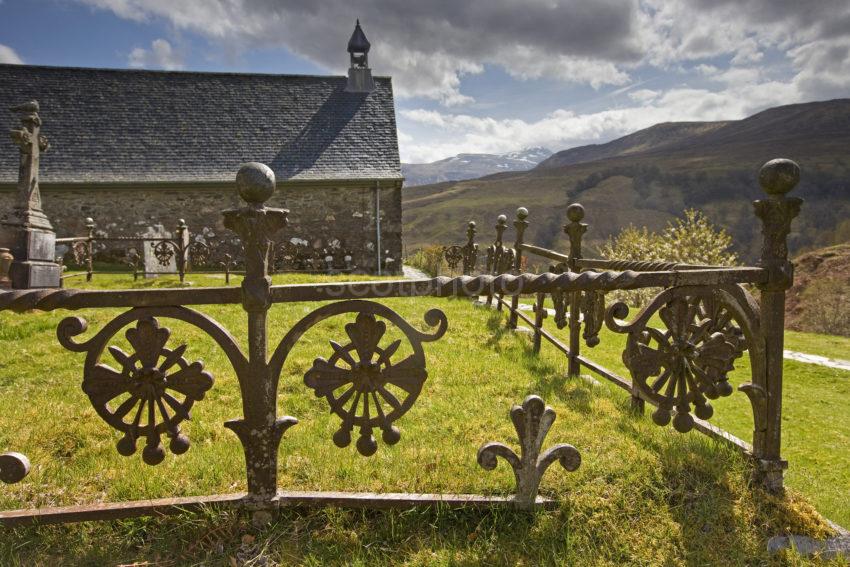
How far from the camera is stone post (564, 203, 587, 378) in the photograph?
5.00 meters

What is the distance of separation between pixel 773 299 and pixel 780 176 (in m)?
0.63

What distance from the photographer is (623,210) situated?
6025cm

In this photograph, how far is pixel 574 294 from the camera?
4867mm

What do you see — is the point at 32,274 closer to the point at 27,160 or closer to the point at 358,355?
the point at 27,160

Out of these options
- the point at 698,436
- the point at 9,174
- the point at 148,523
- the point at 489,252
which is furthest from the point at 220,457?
the point at 9,174

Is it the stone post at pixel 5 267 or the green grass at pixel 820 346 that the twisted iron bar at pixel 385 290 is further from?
the stone post at pixel 5 267

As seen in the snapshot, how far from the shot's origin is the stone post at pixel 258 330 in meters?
2.11

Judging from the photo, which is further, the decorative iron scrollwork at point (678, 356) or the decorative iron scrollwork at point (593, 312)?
the decorative iron scrollwork at point (593, 312)

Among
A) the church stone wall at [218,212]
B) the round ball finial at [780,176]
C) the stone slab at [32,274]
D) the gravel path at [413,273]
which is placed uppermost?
the church stone wall at [218,212]

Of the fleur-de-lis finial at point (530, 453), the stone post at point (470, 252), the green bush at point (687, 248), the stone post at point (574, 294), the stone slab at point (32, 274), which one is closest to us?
the fleur-de-lis finial at point (530, 453)

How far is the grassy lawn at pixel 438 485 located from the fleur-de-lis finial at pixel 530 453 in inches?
6.0

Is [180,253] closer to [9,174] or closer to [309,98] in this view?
[9,174]

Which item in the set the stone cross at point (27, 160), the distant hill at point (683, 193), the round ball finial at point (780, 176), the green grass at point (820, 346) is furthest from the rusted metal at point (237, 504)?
the distant hill at point (683, 193)

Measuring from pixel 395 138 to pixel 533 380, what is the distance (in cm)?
1537
